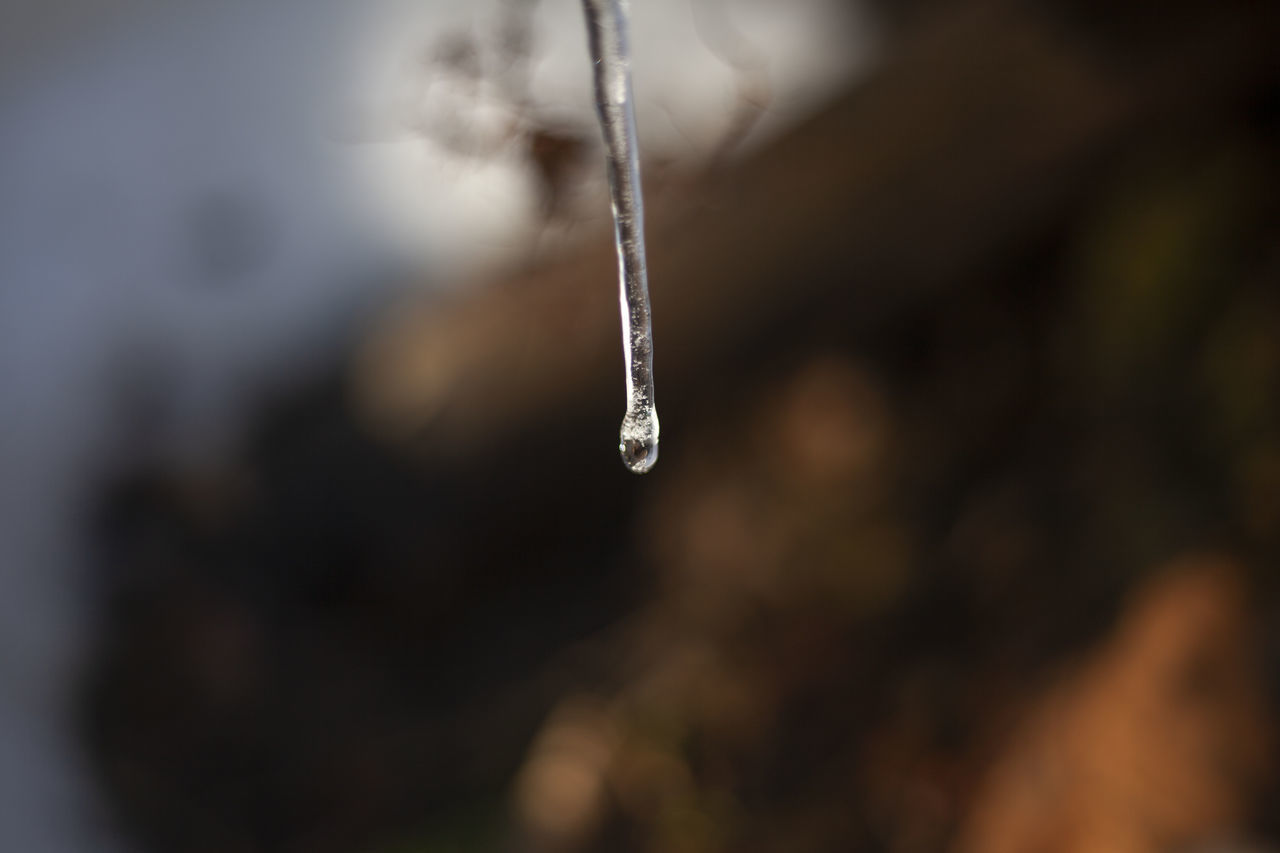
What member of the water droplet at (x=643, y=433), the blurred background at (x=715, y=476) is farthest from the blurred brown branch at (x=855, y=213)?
the water droplet at (x=643, y=433)

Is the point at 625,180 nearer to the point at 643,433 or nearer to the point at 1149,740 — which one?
the point at 643,433

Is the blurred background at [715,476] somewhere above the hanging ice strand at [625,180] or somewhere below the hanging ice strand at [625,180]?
below

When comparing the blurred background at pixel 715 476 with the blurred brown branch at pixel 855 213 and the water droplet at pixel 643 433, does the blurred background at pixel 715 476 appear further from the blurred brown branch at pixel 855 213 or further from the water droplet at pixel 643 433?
the water droplet at pixel 643 433

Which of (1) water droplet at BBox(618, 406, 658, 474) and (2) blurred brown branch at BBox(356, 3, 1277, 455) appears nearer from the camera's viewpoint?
(1) water droplet at BBox(618, 406, 658, 474)

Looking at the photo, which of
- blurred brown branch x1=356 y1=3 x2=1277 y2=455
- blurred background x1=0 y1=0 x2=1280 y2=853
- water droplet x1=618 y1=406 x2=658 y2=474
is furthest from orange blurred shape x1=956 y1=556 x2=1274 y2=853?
water droplet x1=618 y1=406 x2=658 y2=474

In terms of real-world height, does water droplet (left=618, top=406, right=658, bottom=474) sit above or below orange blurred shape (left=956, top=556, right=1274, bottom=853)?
above

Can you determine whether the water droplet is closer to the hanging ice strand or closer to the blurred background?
the hanging ice strand
